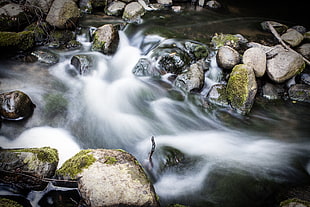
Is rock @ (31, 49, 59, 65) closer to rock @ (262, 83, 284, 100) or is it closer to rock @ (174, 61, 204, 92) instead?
rock @ (174, 61, 204, 92)

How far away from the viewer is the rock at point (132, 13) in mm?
8445

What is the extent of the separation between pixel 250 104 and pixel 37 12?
697cm

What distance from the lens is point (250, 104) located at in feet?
16.9

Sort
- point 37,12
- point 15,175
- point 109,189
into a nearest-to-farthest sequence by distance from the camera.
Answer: point 109,189
point 15,175
point 37,12

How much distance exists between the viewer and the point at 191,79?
565 centimetres

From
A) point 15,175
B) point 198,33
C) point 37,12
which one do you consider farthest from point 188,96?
point 37,12

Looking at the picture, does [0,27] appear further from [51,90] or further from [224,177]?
[224,177]

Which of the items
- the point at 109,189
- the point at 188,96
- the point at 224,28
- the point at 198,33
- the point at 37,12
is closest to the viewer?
the point at 109,189

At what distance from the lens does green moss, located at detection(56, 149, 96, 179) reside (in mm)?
2848

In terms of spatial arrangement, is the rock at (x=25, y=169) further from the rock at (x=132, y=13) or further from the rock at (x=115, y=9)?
the rock at (x=115, y=9)

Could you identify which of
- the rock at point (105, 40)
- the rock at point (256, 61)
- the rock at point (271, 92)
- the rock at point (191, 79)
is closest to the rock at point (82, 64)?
the rock at point (105, 40)

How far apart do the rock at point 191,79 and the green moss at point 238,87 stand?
79 cm

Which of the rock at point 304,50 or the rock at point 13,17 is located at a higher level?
the rock at point 13,17

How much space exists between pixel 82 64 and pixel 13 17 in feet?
9.02
